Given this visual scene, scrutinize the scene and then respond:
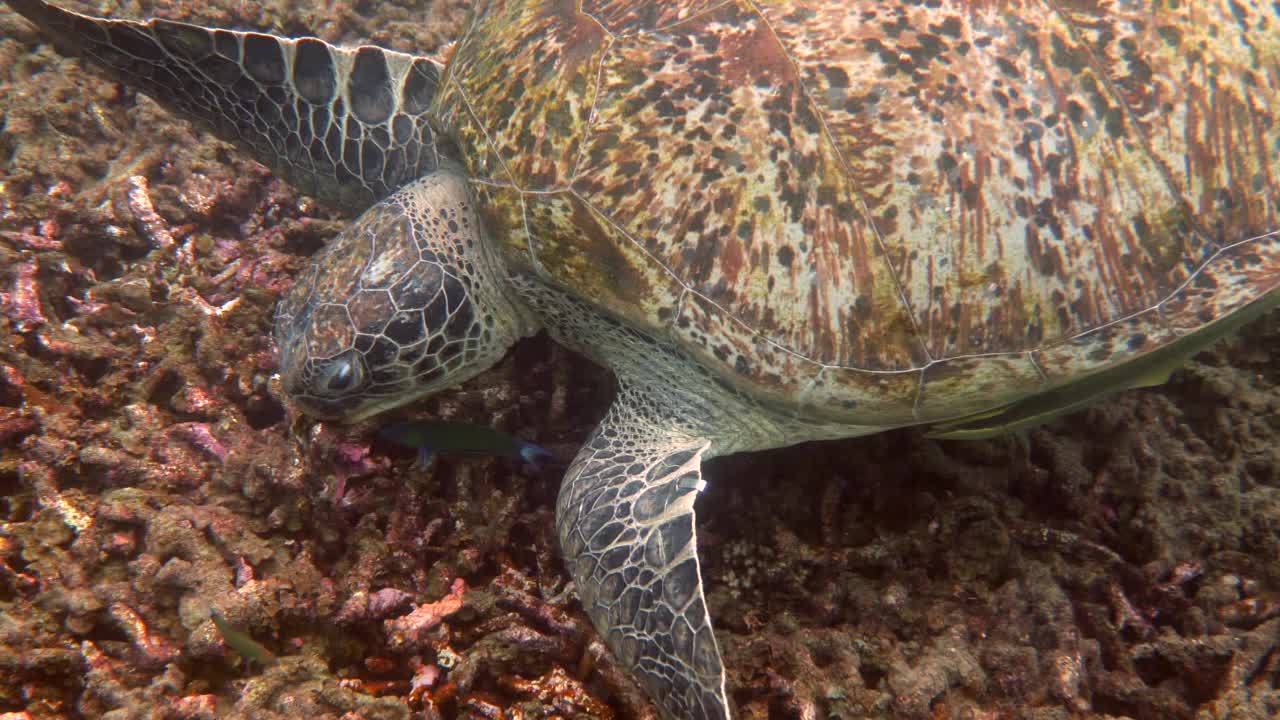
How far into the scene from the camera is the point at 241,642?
1287 mm

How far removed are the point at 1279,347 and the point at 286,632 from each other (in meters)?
3.44

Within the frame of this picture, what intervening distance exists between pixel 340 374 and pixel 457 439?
0.38 metres

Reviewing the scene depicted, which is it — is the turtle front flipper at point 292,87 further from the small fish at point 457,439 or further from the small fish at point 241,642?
the small fish at point 241,642

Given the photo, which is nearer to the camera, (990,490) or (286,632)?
(286,632)

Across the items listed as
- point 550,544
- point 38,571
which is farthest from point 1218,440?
point 38,571

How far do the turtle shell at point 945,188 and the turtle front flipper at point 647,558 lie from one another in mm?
381

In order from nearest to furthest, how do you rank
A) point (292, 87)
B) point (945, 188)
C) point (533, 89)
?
point (945, 188) → point (533, 89) → point (292, 87)

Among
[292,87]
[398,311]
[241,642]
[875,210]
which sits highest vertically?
[875,210]

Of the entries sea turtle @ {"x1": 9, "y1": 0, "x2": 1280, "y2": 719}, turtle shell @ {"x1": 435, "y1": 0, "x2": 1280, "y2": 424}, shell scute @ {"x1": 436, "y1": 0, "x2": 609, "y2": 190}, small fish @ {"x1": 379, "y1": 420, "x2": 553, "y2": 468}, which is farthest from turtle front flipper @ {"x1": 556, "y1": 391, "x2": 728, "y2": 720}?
shell scute @ {"x1": 436, "y1": 0, "x2": 609, "y2": 190}

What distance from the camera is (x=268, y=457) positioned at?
170 centimetres

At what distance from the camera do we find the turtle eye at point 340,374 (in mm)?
1596

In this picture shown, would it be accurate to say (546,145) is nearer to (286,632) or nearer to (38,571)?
(286,632)

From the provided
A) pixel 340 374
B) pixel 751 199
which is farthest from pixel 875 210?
pixel 340 374

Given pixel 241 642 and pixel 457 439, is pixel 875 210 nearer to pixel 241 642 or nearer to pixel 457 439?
pixel 457 439
